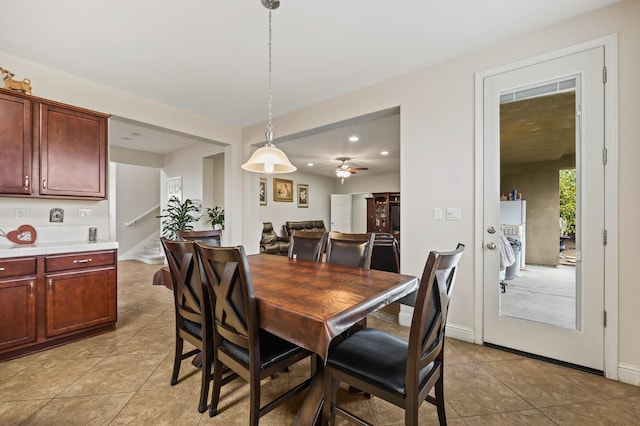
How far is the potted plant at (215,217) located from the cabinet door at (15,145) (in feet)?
9.78

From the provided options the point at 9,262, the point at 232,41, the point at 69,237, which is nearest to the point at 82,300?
the point at 9,262

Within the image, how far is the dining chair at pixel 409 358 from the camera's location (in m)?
1.12

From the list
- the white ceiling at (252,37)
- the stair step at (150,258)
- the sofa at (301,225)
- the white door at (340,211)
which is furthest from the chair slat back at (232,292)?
the white door at (340,211)

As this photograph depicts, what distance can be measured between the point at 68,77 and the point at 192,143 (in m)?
3.01

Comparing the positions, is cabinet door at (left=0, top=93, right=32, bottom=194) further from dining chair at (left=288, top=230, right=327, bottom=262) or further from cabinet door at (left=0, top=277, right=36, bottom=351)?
dining chair at (left=288, top=230, right=327, bottom=262)

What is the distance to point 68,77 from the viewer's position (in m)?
2.86

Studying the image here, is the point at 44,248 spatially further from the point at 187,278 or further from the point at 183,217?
the point at 183,217

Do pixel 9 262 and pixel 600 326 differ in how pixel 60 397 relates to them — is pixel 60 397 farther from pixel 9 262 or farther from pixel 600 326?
pixel 600 326

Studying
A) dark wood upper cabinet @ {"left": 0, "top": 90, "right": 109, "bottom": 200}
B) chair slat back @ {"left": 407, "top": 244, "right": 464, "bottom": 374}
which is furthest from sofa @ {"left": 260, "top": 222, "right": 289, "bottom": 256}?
chair slat back @ {"left": 407, "top": 244, "right": 464, "bottom": 374}

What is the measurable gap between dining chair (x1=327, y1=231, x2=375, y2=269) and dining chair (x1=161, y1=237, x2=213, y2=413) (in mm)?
1116

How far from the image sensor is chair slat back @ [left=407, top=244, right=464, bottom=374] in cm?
110

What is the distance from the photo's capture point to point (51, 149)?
2.59 meters

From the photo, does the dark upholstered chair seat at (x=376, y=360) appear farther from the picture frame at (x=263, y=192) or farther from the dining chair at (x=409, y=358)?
the picture frame at (x=263, y=192)

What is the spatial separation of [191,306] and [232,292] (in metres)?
0.57
